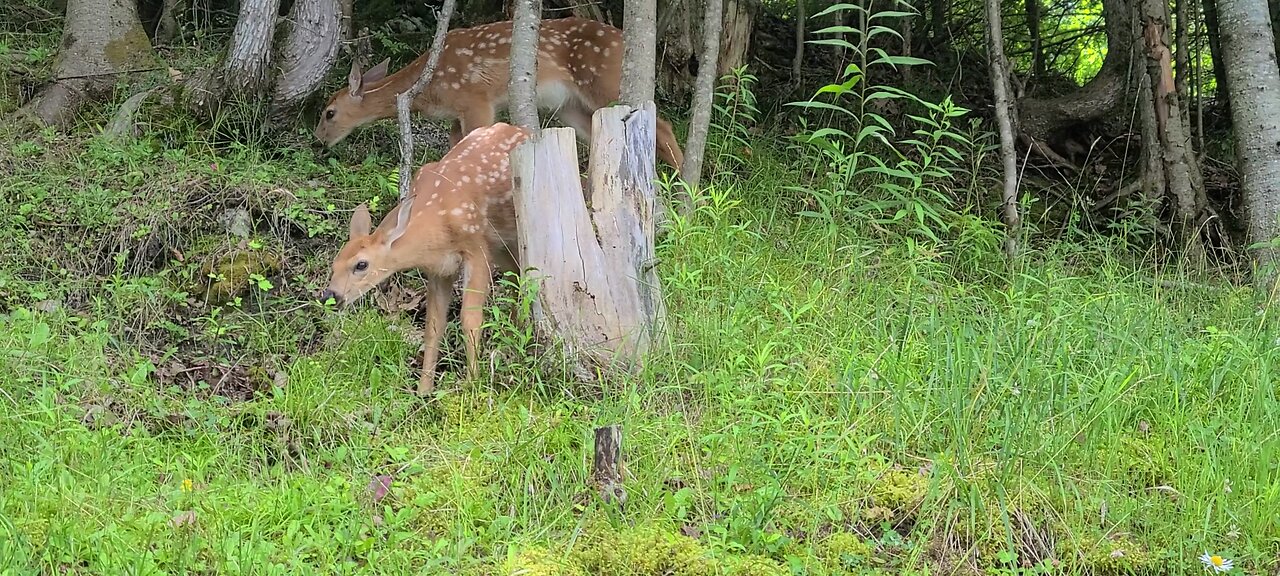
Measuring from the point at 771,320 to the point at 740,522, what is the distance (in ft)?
4.48

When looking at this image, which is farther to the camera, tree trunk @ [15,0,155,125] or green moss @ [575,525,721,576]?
tree trunk @ [15,0,155,125]

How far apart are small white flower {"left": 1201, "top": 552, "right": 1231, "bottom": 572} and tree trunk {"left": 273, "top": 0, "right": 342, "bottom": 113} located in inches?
212

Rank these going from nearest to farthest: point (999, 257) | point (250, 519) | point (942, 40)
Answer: point (250, 519) < point (999, 257) < point (942, 40)

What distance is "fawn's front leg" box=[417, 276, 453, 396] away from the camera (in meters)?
4.60

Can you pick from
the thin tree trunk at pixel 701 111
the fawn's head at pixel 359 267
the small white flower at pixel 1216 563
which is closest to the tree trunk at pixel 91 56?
the fawn's head at pixel 359 267

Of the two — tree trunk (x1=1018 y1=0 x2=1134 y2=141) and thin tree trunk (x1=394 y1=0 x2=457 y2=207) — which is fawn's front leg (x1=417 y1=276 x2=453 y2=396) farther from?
Answer: tree trunk (x1=1018 y1=0 x2=1134 y2=141)

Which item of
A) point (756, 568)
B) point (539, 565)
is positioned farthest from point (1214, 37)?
point (539, 565)

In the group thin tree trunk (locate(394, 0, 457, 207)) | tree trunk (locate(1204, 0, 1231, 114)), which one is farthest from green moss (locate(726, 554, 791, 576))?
tree trunk (locate(1204, 0, 1231, 114))

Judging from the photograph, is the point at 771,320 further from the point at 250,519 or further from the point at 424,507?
the point at 250,519

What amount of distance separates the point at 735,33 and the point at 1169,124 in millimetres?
2681

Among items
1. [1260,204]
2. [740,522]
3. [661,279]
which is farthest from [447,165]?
[1260,204]

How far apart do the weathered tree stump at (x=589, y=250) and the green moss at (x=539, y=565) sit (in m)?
1.16

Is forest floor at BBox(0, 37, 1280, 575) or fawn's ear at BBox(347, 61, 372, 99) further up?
fawn's ear at BBox(347, 61, 372, 99)

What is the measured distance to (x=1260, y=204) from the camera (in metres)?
5.79
